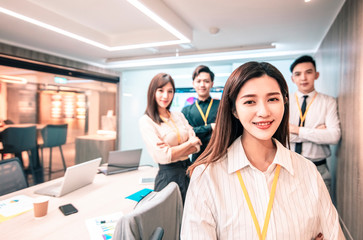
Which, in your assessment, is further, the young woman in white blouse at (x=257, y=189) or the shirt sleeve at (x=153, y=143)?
the shirt sleeve at (x=153, y=143)

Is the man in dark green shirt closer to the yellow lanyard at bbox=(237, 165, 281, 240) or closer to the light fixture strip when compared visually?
the light fixture strip

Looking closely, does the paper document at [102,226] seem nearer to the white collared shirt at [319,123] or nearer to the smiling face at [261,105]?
the smiling face at [261,105]

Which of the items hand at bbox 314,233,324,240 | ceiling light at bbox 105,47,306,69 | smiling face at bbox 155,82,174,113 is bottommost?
hand at bbox 314,233,324,240

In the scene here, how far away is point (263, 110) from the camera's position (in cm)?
97

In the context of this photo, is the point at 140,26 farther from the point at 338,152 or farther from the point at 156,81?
the point at 338,152

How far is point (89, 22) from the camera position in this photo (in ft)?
11.0

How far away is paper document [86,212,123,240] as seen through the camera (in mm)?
1359

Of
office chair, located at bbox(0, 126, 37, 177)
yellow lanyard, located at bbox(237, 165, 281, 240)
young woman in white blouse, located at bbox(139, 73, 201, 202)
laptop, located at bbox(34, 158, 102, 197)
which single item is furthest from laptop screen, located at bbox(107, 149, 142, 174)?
office chair, located at bbox(0, 126, 37, 177)

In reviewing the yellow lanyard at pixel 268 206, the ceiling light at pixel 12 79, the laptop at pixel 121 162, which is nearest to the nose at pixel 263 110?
the yellow lanyard at pixel 268 206

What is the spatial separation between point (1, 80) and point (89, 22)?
85.6 inches

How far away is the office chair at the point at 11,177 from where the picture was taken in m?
2.21

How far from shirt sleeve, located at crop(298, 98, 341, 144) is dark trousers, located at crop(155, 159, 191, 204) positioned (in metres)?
1.30

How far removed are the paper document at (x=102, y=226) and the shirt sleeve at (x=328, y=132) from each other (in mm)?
1969

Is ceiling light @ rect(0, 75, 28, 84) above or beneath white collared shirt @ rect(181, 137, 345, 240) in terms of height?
above
